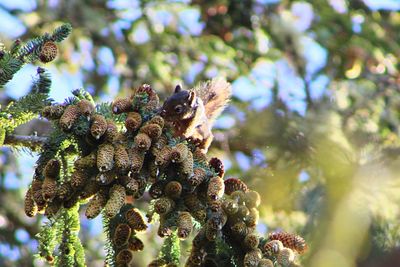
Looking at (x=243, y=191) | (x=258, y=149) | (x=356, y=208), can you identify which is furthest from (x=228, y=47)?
(x=243, y=191)

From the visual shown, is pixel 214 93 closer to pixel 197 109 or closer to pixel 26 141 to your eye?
pixel 197 109

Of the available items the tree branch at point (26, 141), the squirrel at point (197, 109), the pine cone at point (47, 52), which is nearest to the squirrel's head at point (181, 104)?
the squirrel at point (197, 109)

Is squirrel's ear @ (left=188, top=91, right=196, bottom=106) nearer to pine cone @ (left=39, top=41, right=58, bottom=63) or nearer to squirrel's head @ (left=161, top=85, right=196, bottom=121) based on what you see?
squirrel's head @ (left=161, top=85, right=196, bottom=121)

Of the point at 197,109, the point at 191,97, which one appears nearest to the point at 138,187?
the point at 191,97

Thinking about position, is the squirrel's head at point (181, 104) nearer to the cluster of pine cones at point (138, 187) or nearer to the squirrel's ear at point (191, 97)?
the squirrel's ear at point (191, 97)

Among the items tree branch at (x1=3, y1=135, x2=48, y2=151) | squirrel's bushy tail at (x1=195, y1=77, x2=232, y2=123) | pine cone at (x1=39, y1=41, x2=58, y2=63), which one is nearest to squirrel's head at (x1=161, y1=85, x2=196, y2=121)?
squirrel's bushy tail at (x1=195, y1=77, x2=232, y2=123)

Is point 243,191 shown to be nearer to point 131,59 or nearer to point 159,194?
point 159,194
